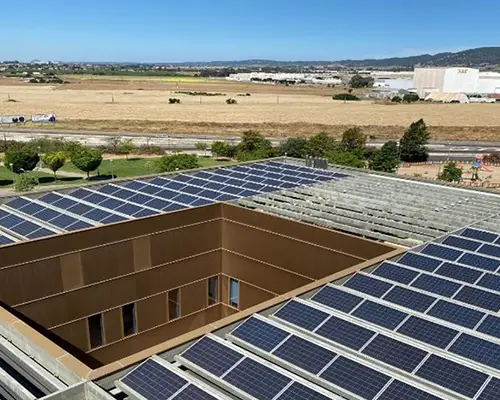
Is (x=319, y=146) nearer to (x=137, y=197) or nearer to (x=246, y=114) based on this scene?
(x=137, y=197)

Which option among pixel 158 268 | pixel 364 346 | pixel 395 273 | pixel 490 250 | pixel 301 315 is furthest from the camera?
pixel 158 268

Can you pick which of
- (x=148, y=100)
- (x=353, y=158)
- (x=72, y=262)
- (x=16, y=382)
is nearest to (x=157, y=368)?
(x=16, y=382)

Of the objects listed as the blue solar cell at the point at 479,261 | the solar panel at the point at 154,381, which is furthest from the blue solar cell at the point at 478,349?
the solar panel at the point at 154,381

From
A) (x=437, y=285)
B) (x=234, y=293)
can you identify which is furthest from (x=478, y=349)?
(x=234, y=293)

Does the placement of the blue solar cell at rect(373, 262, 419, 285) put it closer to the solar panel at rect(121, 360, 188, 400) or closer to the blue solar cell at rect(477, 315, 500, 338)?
the blue solar cell at rect(477, 315, 500, 338)

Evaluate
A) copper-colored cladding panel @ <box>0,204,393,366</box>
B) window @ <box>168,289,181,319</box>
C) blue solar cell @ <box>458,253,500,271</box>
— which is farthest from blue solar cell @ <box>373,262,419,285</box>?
window @ <box>168,289,181,319</box>
